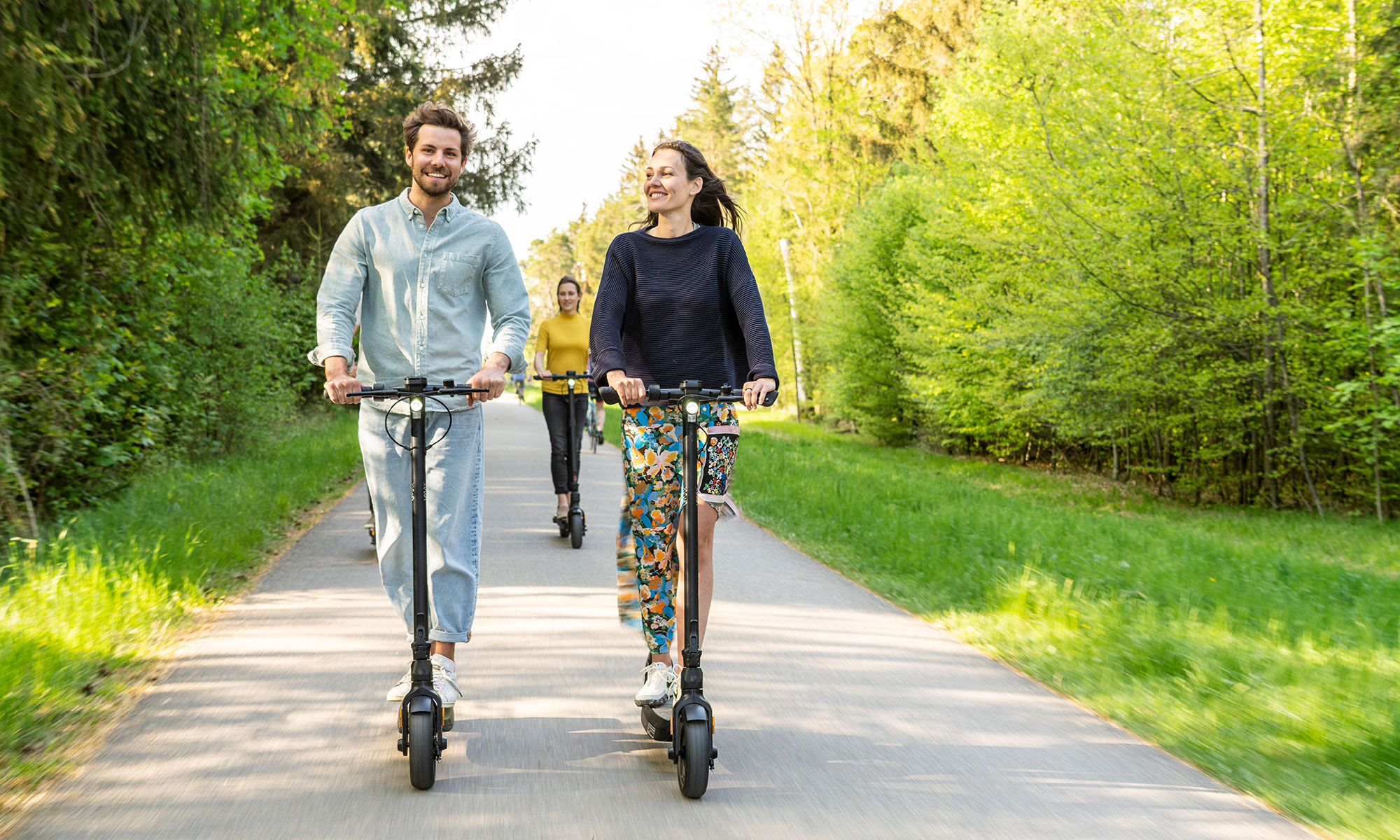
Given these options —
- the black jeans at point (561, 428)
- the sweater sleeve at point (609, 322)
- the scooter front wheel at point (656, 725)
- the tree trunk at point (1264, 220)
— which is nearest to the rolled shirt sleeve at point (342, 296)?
the sweater sleeve at point (609, 322)

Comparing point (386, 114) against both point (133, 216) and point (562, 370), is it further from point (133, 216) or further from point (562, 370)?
point (133, 216)

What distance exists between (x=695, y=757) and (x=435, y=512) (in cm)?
136

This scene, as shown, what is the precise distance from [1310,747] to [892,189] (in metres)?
22.4

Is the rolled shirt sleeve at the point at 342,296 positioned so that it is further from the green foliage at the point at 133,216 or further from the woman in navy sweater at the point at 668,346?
the green foliage at the point at 133,216

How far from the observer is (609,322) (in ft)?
13.2

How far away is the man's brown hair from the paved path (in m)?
2.34

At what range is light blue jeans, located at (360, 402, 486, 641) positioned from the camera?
13.1 ft

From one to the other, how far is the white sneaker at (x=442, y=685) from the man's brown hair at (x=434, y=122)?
197 cm

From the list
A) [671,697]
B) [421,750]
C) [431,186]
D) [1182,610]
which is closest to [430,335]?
[431,186]

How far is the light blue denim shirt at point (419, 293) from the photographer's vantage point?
13.2ft

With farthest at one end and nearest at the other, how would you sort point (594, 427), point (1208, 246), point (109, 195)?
point (594, 427) < point (1208, 246) < point (109, 195)

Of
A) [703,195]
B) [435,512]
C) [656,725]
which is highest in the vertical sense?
[703,195]

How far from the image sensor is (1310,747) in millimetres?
4027

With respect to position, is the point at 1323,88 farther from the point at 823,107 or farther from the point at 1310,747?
the point at 823,107
